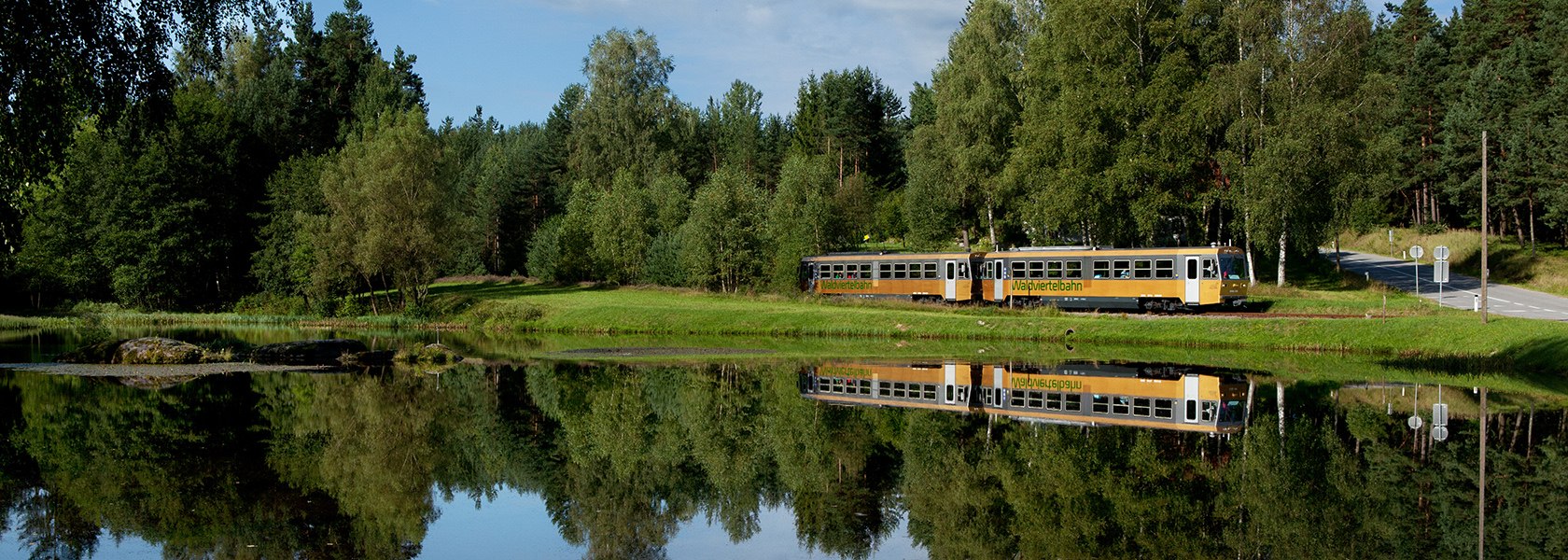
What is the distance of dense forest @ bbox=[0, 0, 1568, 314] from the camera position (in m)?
47.5

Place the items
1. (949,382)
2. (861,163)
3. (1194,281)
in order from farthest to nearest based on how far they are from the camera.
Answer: (861,163) → (1194,281) → (949,382)

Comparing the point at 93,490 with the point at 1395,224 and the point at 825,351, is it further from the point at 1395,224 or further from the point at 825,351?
the point at 1395,224

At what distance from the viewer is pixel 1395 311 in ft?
132

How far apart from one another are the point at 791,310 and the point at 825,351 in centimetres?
1229

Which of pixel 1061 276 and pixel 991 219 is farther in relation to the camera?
pixel 991 219

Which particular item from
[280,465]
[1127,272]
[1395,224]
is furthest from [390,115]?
[1395,224]

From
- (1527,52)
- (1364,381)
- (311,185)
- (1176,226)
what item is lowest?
(1364,381)

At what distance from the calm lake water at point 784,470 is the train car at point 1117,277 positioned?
15.9m

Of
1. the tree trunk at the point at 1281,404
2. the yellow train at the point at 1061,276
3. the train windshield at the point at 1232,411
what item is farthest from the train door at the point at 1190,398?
the yellow train at the point at 1061,276

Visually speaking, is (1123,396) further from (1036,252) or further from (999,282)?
(999,282)

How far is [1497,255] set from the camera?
61.7m

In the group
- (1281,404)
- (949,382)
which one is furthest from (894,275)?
(1281,404)

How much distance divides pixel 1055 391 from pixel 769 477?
38.7ft

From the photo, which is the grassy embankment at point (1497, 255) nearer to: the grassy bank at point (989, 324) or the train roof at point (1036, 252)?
the grassy bank at point (989, 324)
